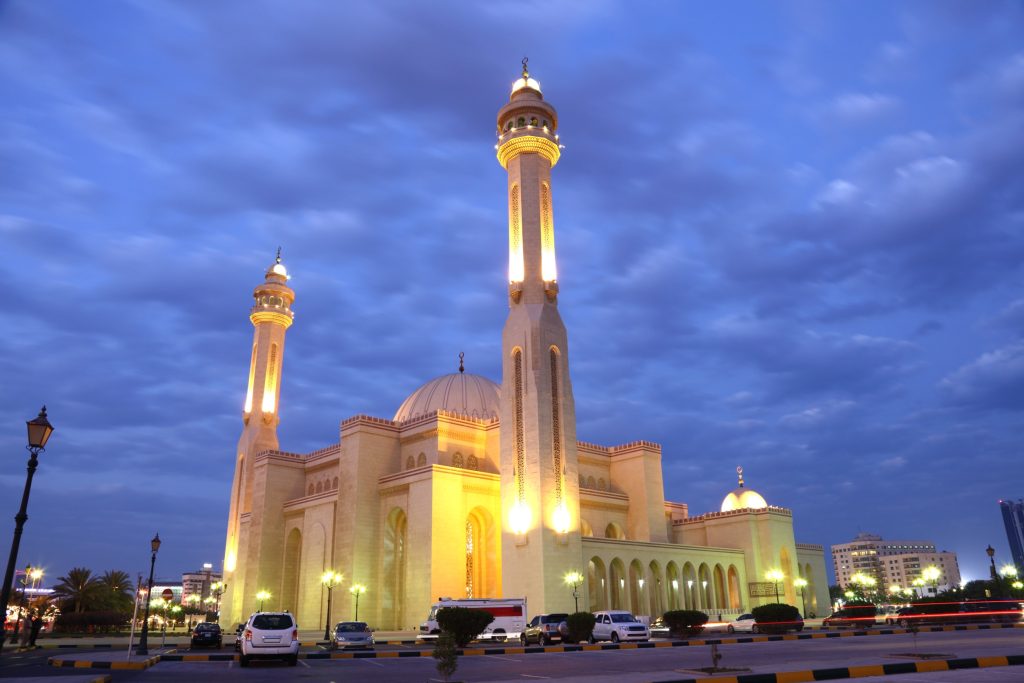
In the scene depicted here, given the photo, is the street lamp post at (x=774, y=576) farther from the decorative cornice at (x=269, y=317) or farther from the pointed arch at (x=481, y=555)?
the decorative cornice at (x=269, y=317)

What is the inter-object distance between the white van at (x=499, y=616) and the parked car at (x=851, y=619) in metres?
16.6

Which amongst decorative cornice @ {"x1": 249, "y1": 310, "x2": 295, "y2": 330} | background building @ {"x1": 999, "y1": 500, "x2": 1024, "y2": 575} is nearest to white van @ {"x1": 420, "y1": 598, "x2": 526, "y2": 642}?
decorative cornice @ {"x1": 249, "y1": 310, "x2": 295, "y2": 330}

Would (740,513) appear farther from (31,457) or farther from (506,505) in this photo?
(31,457)

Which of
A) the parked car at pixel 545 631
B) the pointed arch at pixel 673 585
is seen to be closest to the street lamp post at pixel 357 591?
the parked car at pixel 545 631

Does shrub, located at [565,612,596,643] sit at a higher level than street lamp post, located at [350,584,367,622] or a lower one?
lower

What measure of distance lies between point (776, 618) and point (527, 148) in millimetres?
30167

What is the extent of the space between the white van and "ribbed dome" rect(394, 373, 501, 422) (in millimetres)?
Result: 22259

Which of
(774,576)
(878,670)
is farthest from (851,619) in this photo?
(878,670)

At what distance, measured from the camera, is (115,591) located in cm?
6538

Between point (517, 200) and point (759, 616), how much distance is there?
27.1 m

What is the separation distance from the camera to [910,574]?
18550 centimetres

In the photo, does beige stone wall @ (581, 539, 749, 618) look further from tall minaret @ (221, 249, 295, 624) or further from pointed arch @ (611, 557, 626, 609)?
tall minaret @ (221, 249, 295, 624)

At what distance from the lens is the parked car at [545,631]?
29.3 m

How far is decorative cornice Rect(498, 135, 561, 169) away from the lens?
4616 cm
